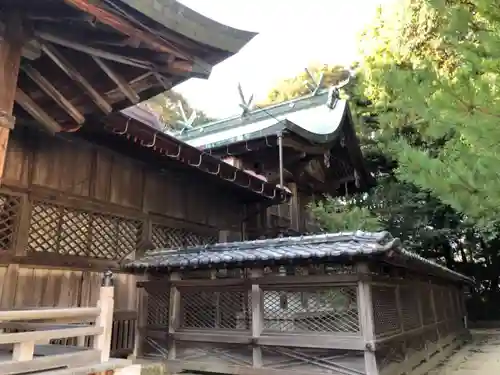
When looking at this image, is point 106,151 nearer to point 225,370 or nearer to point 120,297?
point 120,297

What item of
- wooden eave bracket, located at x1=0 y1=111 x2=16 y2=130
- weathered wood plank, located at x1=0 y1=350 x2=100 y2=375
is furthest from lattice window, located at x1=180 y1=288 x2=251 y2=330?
wooden eave bracket, located at x1=0 y1=111 x2=16 y2=130

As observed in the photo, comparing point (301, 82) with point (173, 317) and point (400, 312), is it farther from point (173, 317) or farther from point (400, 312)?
point (173, 317)

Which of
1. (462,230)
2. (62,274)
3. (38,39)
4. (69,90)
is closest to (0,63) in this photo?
(38,39)

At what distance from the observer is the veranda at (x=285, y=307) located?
250 inches

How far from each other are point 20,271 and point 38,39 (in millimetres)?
3828

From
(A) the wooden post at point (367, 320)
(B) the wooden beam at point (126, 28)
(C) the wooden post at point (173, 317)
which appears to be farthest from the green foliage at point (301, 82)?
(B) the wooden beam at point (126, 28)

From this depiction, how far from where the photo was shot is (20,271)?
6.27 metres

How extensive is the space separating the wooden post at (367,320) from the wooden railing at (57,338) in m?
3.41

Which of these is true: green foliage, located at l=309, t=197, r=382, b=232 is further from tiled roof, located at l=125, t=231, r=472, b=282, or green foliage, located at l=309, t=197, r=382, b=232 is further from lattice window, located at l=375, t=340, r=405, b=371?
lattice window, located at l=375, t=340, r=405, b=371

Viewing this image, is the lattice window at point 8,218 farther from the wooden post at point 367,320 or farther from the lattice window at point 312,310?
the wooden post at point 367,320

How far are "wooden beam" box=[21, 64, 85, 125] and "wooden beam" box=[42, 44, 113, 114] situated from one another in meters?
0.30

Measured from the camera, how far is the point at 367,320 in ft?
20.4

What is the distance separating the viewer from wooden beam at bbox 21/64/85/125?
433 centimetres

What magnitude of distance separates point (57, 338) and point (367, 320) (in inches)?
163
